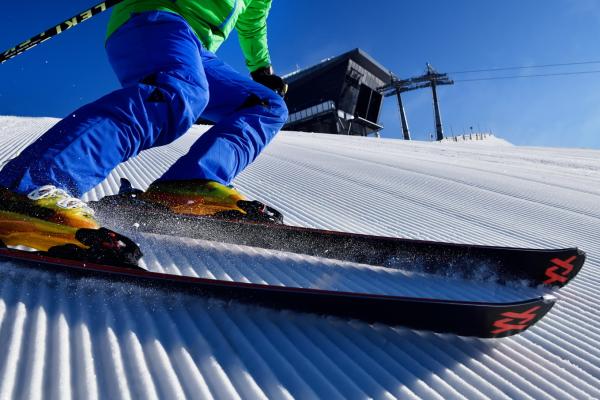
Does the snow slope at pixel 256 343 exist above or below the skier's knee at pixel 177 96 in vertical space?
below

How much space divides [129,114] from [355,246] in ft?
2.32

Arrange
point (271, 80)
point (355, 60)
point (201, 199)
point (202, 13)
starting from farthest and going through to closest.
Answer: point (355, 60)
point (271, 80)
point (202, 13)
point (201, 199)

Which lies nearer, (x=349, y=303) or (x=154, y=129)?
(x=349, y=303)

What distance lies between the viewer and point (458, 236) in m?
1.82

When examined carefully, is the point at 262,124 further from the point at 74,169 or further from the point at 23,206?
the point at 23,206

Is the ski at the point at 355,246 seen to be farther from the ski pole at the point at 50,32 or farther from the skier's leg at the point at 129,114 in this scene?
the ski pole at the point at 50,32

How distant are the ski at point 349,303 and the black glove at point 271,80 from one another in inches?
56.6

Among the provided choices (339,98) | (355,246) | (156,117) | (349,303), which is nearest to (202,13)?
(156,117)

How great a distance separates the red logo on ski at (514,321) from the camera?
0.87m

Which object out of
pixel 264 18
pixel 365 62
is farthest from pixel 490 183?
pixel 365 62

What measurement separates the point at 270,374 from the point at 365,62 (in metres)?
34.4

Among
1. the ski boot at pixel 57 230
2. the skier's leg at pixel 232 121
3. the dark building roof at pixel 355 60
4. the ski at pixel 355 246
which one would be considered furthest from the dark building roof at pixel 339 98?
the ski boot at pixel 57 230

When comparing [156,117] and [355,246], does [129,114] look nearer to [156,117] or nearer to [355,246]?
[156,117]

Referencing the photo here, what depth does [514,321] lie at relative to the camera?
0.89 m
